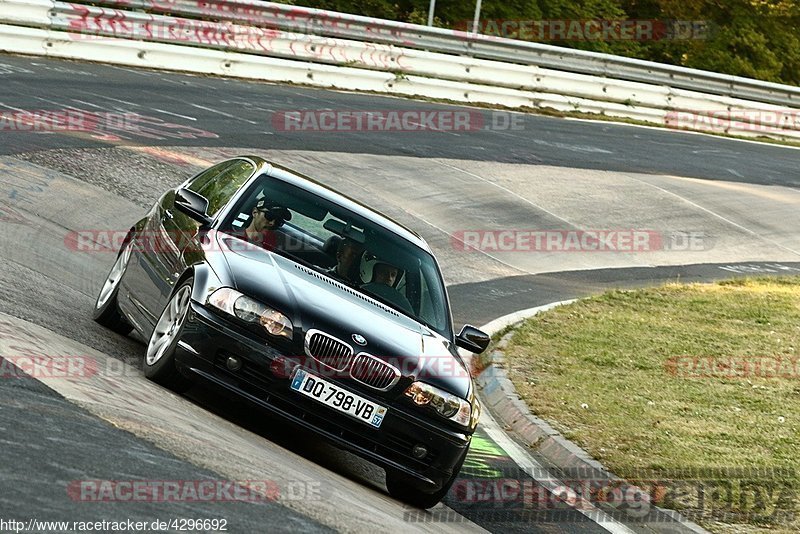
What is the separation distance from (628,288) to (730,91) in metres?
15.0

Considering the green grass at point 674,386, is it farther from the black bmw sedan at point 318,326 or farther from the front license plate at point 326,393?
the front license plate at point 326,393

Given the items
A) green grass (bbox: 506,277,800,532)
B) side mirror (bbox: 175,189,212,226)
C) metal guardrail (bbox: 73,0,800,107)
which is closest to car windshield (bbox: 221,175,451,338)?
side mirror (bbox: 175,189,212,226)

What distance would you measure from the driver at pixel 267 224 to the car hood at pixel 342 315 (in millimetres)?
180

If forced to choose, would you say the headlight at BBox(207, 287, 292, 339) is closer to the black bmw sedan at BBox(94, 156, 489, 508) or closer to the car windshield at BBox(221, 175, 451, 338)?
the black bmw sedan at BBox(94, 156, 489, 508)

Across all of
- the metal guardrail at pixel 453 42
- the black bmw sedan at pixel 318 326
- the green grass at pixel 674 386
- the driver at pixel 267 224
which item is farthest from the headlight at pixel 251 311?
the metal guardrail at pixel 453 42

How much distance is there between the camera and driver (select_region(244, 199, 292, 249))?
8188 mm

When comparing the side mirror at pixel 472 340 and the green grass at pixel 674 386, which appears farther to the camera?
the green grass at pixel 674 386

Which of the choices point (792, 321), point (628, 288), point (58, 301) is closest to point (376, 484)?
point (58, 301)

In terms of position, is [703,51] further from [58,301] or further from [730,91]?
[58,301]

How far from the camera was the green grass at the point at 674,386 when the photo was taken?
8883 mm

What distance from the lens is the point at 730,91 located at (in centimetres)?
3034

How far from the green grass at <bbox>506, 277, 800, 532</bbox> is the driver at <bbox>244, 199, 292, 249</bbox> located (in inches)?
110

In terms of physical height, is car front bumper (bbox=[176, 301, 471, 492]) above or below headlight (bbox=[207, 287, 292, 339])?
below

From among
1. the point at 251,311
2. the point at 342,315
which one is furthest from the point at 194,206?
the point at 342,315
